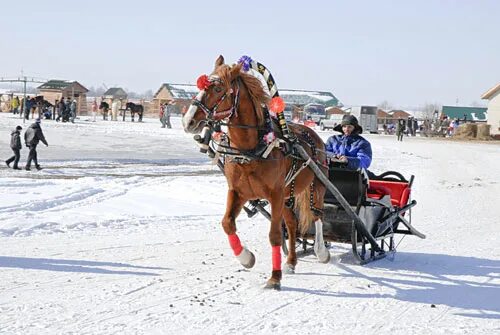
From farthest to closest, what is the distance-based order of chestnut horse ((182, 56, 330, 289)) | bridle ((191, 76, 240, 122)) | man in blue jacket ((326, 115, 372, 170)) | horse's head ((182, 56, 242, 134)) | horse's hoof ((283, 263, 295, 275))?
man in blue jacket ((326, 115, 372, 170)) < horse's hoof ((283, 263, 295, 275)) < chestnut horse ((182, 56, 330, 289)) < bridle ((191, 76, 240, 122)) < horse's head ((182, 56, 242, 134))

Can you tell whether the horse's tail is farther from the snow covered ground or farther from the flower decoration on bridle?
the flower decoration on bridle

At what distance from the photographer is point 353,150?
32.5 ft

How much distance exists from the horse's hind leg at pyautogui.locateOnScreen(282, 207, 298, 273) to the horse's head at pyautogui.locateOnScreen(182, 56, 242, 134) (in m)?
2.06

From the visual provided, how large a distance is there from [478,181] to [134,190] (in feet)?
40.6

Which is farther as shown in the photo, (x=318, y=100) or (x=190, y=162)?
(x=318, y=100)

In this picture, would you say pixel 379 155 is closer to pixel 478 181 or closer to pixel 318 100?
pixel 478 181

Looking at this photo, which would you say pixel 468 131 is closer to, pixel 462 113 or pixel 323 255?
pixel 462 113

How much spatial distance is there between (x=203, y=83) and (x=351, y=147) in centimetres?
338

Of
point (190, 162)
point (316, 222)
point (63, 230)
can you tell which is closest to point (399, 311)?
point (316, 222)

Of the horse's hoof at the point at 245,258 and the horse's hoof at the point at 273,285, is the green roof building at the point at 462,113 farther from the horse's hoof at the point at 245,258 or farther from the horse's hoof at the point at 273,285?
the horse's hoof at the point at 273,285

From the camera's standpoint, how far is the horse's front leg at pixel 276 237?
7711mm

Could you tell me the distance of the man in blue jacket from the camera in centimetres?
979

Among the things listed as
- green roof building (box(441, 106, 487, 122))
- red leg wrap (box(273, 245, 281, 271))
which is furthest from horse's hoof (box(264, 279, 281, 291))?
green roof building (box(441, 106, 487, 122))

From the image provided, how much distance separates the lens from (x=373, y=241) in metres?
9.54
